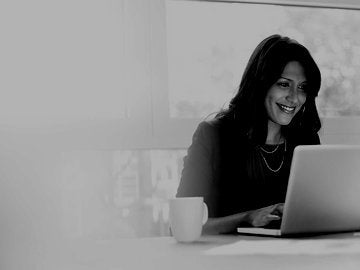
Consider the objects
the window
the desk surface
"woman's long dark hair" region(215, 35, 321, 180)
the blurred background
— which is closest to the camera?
the desk surface

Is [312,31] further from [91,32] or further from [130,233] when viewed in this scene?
[130,233]

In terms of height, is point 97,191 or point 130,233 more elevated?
point 97,191

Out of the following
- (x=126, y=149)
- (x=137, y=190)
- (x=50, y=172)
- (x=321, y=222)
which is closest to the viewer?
(x=50, y=172)

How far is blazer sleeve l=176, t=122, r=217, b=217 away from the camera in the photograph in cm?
210

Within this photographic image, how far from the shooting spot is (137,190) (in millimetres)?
2834

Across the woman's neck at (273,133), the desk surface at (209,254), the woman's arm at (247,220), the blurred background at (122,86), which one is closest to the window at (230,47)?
the blurred background at (122,86)

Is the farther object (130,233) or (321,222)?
(130,233)

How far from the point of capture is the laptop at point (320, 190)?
1.37m

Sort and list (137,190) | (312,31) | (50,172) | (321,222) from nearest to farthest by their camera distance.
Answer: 1. (50,172)
2. (321,222)
3. (137,190)
4. (312,31)

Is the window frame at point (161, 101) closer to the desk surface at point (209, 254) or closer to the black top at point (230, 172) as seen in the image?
the black top at point (230, 172)

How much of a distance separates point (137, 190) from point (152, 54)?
0.68 metres

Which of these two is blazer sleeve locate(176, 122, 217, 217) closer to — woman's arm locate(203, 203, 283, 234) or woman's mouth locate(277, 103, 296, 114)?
woman's arm locate(203, 203, 283, 234)

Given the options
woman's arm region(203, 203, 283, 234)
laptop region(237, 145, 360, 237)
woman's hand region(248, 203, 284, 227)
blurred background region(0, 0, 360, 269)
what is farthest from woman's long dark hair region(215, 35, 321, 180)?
laptop region(237, 145, 360, 237)

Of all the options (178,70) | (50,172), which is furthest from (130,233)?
(50,172)
